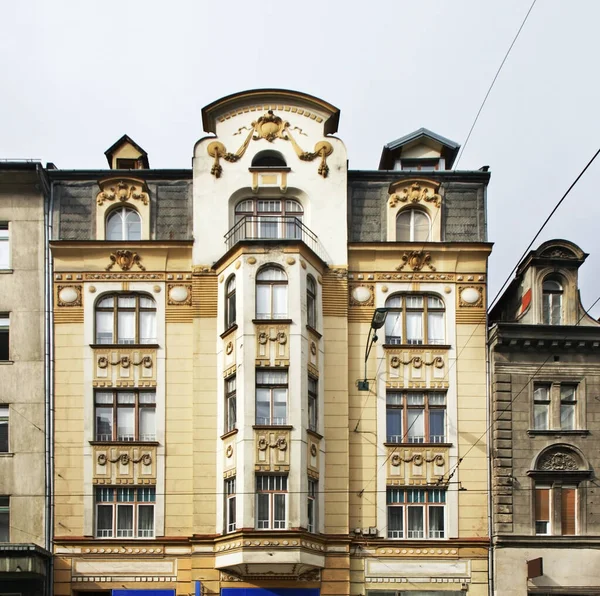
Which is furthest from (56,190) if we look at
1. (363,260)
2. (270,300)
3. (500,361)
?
(500,361)

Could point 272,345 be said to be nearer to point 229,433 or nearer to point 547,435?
point 229,433

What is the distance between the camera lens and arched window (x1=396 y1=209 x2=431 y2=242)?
37.8 metres

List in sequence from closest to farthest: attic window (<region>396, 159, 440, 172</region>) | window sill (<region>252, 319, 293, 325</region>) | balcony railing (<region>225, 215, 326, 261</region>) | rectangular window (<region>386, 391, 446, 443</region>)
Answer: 1. window sill (<region>252, 319, 293, 325</region>)
2. rectangular window (<region>386, 391, 446, 443</region>)
3. balcony railing (<region>225, 215, 326, 261</region>)
4. attic window (<region>396, 159, 440, 172</region>)

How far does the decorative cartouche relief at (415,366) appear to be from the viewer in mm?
36312

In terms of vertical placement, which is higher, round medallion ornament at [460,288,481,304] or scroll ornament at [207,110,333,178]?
scroll ornament at [207,110,333,178]

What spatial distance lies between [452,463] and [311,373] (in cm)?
565

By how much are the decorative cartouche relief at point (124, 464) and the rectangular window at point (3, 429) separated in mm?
3120

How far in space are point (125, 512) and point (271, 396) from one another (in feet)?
20.8

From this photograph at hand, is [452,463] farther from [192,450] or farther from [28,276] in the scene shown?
[28,276]

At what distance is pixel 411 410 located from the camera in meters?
36.2

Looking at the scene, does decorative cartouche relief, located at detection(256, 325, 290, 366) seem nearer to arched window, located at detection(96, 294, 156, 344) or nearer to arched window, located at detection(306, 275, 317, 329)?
arched window, located at detection(306, 275, 317, 329)

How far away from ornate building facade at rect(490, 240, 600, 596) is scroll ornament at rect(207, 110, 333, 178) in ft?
26.5

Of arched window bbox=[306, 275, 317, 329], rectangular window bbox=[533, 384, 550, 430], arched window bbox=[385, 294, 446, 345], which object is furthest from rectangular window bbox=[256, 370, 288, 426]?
rectangular window bbox=[533, 384, 550, 430]

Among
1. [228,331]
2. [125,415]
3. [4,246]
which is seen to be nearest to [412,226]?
[228,331]
